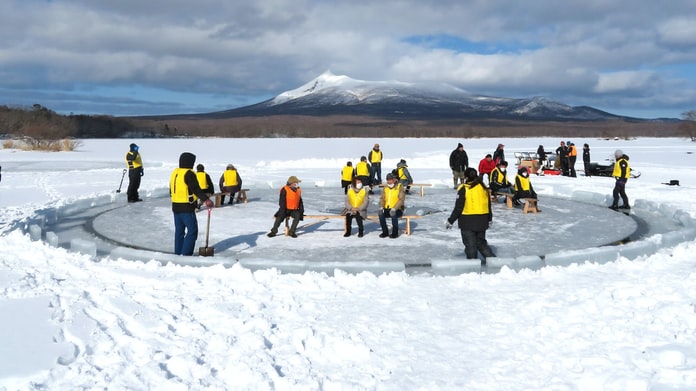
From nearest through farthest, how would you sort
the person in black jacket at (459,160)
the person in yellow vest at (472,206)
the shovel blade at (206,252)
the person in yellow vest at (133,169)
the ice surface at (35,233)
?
the person in yellow vest at (472,206), the shovel blade at (206,252), the ice surface at (35,233), the person in yellow vest at (133,169), the person in black jacket at (459,160)

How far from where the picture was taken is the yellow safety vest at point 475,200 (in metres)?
7.74

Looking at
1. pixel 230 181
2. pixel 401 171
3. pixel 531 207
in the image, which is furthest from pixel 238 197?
pixel 531 207

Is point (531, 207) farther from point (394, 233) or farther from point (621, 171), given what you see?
point (394, 233)

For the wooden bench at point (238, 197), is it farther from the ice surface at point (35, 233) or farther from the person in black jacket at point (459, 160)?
the person in black jacket at point (459, 160)

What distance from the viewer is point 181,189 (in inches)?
320

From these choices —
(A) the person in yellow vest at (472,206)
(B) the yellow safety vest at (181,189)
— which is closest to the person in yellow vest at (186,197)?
(B) the yellow safety vest at (181,189)

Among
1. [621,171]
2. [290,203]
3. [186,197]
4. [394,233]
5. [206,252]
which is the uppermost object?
[621,171]

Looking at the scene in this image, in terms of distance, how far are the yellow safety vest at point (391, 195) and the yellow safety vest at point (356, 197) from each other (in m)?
0.37

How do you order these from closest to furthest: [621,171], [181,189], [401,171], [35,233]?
[181,189], [35,233], [621,171], [401,171]

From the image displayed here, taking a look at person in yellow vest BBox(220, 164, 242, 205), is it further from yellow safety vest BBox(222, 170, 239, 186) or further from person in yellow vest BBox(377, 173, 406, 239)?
person in yellow vest BBox(377, 173, 406, 239)

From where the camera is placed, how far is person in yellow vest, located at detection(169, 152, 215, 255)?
809 centimetres

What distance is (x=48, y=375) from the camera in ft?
14.1

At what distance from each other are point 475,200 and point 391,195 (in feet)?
7.05

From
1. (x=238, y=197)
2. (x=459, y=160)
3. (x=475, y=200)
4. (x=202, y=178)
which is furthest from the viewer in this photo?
(x=459, y=160)
